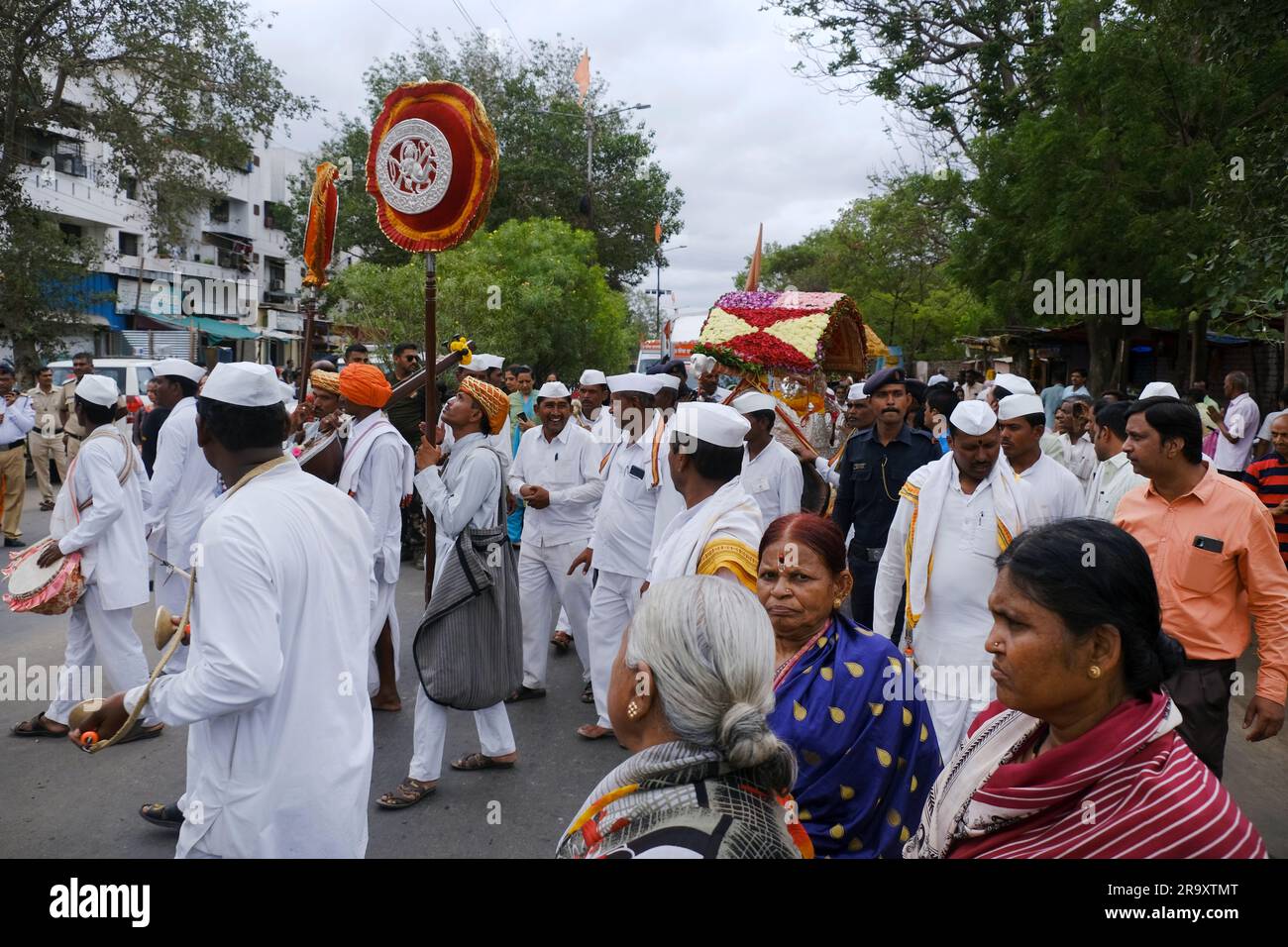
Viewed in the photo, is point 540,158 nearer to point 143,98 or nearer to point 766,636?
point 143,98

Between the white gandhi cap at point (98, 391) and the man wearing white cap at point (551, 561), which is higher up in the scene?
the white gandhi cap at point (98, 391)

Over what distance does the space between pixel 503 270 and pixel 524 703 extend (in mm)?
13068

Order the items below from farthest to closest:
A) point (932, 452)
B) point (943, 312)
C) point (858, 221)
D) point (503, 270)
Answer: point (858, 221), point (943, 312), point (503, 270), point (932, 452)

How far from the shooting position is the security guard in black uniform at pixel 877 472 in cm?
589

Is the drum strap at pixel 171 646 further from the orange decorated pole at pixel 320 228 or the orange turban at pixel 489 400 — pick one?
the orange decorated pole at pixel 320 228

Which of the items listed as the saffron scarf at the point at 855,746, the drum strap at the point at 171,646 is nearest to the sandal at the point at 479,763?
the drum strap at the point at 171,646

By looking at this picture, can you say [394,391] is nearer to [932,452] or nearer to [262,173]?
[932,452]

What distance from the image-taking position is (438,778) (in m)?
5.03

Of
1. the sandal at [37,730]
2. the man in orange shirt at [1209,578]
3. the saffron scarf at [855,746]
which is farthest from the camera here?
the sandal at [37,730]

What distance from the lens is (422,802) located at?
4766 mm

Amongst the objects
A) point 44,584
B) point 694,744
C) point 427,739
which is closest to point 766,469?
point 427,739

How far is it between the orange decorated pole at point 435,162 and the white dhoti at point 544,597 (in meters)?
1.20
